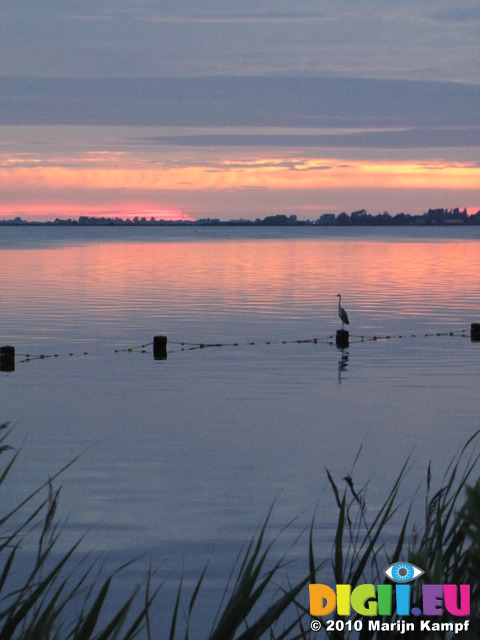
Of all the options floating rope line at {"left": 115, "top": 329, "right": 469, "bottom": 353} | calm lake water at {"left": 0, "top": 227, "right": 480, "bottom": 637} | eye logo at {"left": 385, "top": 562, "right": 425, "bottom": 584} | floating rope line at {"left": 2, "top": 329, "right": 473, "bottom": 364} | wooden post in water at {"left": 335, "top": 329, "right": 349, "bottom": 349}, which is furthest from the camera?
floating rope line at {"left": 115, "top": 329, "right": 469, "bottom": 353}

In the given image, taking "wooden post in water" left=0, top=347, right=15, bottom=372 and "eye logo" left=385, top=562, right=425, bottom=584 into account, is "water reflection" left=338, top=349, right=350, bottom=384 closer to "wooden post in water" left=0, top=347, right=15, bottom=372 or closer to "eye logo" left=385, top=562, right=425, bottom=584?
"wooden post in water" left=0, top=347, right=15, bottom=372

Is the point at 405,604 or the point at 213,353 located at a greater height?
the point at 405,604

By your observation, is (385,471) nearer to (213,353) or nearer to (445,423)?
(445,423)

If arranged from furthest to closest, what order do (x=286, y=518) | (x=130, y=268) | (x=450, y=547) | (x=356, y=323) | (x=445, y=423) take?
(x=130, y=268), (x=356, y=323), (x=445, y=423), (x=286, y=518), (x=450, y=547)

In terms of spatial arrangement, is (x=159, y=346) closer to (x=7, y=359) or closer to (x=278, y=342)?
(x=7, y=359)

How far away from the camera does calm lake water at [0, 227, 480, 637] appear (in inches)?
539

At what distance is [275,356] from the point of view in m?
31.0

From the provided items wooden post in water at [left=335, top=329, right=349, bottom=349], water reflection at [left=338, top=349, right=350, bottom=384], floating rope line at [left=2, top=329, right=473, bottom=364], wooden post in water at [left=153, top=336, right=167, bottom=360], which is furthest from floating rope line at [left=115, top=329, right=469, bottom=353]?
wooden post in water at [left=153, top=336, right=167, bottom=360]

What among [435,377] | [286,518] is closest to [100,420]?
[286,518]

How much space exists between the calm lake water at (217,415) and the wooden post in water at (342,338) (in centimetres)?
37

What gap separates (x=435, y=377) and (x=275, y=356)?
19.4 feet

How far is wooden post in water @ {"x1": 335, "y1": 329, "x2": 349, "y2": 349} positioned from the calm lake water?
0.37 metres

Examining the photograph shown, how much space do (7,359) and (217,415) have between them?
24.7 feet

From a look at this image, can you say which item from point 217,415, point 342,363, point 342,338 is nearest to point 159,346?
point 342,363
